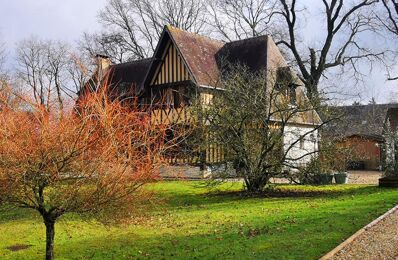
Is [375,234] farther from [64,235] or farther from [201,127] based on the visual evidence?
[201,127]

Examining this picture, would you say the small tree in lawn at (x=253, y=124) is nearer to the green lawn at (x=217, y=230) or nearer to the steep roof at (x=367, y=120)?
the green lawn at (x=217, y=230)

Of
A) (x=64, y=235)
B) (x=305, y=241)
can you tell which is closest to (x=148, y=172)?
(x=305, y=241)

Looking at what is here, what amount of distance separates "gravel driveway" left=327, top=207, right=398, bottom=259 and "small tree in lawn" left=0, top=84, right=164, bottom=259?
11.2 ft

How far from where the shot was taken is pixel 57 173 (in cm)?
641

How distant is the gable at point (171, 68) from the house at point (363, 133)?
8639mm

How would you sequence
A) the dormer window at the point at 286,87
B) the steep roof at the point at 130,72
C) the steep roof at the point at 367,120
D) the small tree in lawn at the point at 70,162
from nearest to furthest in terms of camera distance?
the small tree in lawn at the point at 70,162, the dormer window at the point at 286,87, the steep roof at the point at 130,72, the steep roof at the point at 367,120

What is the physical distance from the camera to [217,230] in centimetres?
1023

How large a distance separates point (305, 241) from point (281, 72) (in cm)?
1110

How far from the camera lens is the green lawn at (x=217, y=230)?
8266 mm

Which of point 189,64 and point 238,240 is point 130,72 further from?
point 238,240

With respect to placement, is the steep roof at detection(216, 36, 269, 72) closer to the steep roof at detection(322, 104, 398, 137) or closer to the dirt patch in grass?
the steep roof at detection(322, 104, 398, 137)

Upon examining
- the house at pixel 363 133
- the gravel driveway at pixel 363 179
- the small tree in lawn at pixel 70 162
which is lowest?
the gravel driveway at pixel 363 179

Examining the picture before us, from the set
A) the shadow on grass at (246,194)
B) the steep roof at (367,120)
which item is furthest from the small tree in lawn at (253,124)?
the steep roof at (367,120)

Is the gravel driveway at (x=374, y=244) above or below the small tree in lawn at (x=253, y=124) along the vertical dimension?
below
